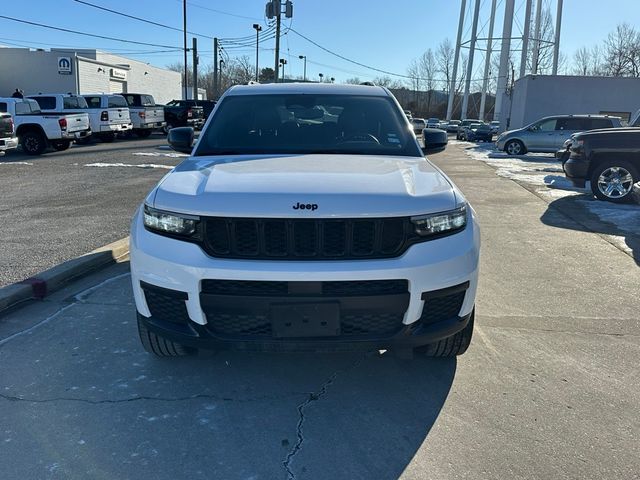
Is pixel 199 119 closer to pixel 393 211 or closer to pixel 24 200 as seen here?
pixel 24 200

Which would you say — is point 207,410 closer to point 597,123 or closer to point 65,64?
point 597,123

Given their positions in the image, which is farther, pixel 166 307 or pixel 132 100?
pixel 132 100

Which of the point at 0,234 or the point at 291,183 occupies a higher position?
the point at 291,183

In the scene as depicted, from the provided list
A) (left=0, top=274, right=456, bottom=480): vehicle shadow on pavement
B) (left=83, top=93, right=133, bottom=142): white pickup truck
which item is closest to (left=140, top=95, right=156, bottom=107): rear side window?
(left=83, top=93, right=133, bottom=142): white pickup truck

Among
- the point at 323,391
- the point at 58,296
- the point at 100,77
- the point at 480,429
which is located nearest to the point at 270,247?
the point at 323,391

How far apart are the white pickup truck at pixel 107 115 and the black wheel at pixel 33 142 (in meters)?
3.84

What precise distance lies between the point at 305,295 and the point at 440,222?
2.73 ft

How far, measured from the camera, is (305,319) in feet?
8.71

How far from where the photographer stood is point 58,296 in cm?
468

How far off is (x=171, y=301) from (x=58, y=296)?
94.7 inches

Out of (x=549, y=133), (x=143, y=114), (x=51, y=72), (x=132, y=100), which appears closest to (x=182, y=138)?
(x=549, y=133)

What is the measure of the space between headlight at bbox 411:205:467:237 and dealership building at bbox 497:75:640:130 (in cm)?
3305

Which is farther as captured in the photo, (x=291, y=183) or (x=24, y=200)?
(x=24, y=200)

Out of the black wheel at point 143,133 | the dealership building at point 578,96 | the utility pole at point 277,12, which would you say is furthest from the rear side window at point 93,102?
the dealership building at point 578,96
